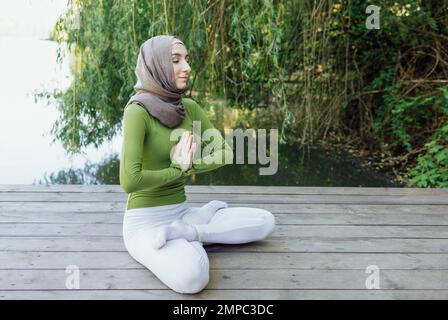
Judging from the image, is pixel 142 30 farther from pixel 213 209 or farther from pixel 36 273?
pixel 36 273

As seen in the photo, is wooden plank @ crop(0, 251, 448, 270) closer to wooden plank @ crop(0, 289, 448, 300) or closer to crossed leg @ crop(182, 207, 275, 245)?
crossed leg @ crop(182, 207, 275, 245)

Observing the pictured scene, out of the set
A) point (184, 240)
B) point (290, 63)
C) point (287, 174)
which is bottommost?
point (287, 174)

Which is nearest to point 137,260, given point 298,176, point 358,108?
point 298,176

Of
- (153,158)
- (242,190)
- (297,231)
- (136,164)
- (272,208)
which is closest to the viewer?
(136,164)

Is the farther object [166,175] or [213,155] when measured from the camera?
[213,155]

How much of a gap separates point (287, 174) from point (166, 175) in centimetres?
325

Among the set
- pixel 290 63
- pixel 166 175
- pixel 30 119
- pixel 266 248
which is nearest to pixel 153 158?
pixel 166 175

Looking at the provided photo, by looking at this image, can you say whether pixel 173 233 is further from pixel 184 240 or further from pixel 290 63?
pixel 290 63

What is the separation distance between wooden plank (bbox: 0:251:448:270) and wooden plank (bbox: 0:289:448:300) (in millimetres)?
201

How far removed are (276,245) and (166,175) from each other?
616mm

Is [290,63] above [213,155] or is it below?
above

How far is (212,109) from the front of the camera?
5.57 metres

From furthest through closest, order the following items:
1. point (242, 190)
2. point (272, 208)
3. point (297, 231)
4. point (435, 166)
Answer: point (435, 166) → point (242, 190) → point (272, 208) → point (297, 231)

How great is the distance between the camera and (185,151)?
1971mm
